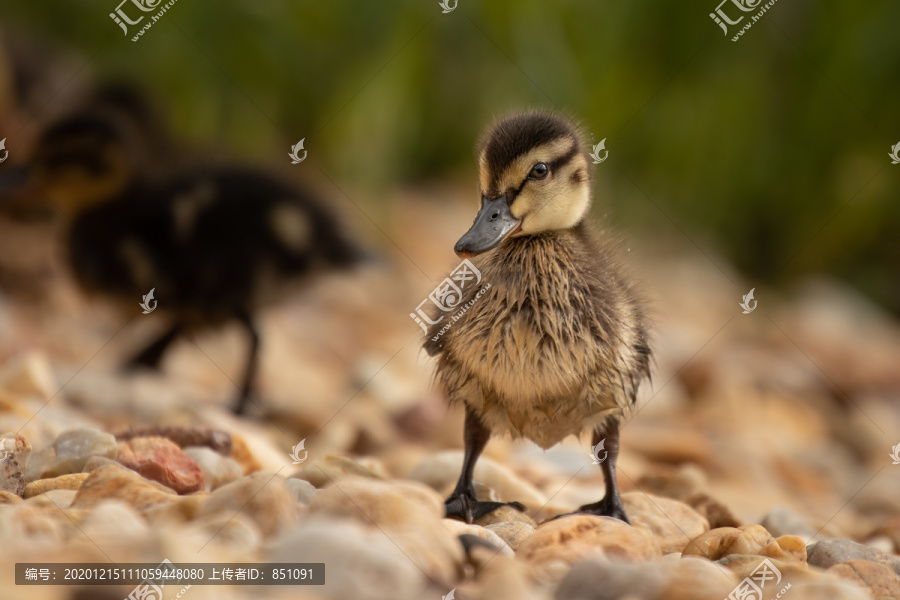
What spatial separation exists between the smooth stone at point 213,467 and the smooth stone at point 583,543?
31.8 inches

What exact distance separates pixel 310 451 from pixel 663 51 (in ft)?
17.8

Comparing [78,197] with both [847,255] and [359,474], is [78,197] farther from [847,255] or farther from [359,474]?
[847,255]

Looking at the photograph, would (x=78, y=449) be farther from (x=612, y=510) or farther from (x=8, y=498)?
(x=612, y=510)

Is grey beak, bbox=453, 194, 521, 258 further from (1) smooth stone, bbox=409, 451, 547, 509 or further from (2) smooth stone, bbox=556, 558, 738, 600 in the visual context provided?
(2) smooth stone, bbox=556, 558, 738, 600

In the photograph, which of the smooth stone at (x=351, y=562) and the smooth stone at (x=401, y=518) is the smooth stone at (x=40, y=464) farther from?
the smooth stone at (x=351, y=562)

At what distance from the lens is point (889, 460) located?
4.49m

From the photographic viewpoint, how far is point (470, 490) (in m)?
2.40

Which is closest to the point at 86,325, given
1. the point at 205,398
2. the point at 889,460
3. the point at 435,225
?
the point at 205,398

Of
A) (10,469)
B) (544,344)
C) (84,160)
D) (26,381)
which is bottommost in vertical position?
(10,469)

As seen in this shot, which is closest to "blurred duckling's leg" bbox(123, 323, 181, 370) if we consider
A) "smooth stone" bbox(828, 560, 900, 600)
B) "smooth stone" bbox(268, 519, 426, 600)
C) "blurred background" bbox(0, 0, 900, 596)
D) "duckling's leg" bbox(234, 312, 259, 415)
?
"blurred background" bbox(0, 0, 900, 596)

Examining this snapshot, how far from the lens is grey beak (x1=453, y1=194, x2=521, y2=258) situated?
2291 mm
